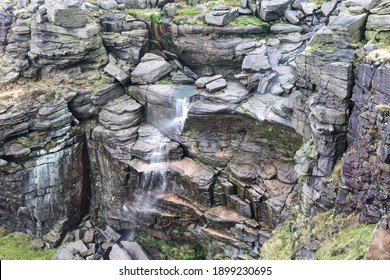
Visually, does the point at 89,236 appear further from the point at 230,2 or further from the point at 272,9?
the point at 272,9

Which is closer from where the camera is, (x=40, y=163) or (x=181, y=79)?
(x=40, y=163)

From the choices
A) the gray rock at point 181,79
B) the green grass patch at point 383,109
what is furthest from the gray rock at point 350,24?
the gray rock at point 181,79

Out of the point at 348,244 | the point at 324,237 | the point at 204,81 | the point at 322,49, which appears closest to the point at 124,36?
the point at 204,81

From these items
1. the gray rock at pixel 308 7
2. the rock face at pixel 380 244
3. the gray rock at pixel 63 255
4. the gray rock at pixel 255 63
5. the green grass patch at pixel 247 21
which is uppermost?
the gray rock at pixel 308 7

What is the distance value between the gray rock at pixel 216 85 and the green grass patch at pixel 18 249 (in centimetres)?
1671

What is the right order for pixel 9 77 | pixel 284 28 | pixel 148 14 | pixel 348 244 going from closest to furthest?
pixel 348 244
pixel 284 28
pixel 9 77
pixel 148 14

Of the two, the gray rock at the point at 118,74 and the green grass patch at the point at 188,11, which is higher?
the green grass patch at the point at 188,11

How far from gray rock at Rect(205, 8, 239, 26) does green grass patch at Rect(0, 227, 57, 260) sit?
2069 cm

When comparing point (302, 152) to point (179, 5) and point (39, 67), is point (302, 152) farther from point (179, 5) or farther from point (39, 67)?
point (39, 67)

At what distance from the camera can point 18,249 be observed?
120ft

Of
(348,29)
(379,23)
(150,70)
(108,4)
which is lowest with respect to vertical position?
(150,70)

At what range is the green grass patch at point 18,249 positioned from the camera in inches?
1410

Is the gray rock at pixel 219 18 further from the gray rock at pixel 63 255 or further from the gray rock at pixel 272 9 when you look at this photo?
the gray rock at pixel 63 255

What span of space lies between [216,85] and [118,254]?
13.6 meters
